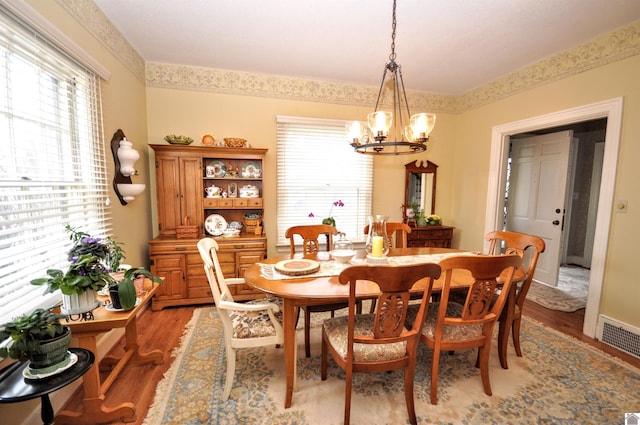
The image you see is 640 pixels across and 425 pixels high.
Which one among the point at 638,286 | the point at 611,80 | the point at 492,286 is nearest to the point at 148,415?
the point at 492,286

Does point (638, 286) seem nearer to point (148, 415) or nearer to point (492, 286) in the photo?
point (492, 286)

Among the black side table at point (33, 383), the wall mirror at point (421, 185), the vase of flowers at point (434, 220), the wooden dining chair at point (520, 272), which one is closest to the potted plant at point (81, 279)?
the black side table at point (33, 383)

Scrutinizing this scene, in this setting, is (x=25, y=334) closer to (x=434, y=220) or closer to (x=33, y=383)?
(x=33, y=383)

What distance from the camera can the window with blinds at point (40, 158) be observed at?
139 cm

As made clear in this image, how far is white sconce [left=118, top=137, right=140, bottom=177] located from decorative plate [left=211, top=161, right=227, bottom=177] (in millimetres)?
861

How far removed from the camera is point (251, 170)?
134 inches

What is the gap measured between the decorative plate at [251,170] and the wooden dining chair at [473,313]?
8.10 feet

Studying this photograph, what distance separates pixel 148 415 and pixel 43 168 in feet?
5.35

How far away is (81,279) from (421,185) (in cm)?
398

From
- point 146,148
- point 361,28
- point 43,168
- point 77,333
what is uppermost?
point 361,28

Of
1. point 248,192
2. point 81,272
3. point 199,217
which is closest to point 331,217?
point 248,192

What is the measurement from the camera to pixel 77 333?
4.70 feet

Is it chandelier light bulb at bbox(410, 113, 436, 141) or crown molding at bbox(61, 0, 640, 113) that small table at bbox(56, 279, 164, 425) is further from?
chandelier light bulb at bbox(410, 113, 436, 141)

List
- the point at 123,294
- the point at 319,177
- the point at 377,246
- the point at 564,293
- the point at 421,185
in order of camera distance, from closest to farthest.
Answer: the point at 123,294 < the point at 377,246 < the point at 564,293 < the point at 319,177 < the point at 421,185
